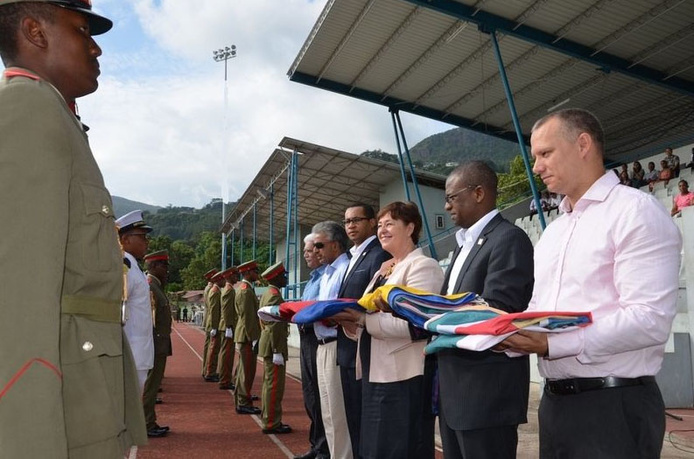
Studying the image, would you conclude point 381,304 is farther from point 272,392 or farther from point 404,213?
point 272,392

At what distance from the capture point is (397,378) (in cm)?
355

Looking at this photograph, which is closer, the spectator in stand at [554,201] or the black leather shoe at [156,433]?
the black leather shoe at [156,433]

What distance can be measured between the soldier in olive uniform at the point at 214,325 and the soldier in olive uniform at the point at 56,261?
1028cm

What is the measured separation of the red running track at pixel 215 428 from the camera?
20.1 ft

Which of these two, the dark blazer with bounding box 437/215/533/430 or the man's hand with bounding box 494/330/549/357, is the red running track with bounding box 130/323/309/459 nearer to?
the dark blazer with bounding box 437/215/533/430

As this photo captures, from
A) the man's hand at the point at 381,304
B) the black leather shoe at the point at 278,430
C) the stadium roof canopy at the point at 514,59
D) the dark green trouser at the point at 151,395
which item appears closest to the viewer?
the man's hand at the point at 381,304

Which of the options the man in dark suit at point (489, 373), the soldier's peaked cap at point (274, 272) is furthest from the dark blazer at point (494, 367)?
the soldier's peaked cap at point (274, 272)

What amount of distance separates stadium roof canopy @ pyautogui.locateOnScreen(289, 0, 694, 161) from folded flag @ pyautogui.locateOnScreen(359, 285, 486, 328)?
29.5 ft

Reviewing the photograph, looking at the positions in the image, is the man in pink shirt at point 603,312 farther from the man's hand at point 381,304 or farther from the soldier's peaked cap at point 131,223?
the soldier's peaked cap at point 131,223

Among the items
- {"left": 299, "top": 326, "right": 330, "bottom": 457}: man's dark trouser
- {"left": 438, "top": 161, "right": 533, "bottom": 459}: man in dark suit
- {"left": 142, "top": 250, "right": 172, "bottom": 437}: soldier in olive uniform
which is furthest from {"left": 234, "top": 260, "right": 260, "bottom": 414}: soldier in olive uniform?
{"left": 438, "top": 161, "right": 533, "bottom": 459}: man in dark suit

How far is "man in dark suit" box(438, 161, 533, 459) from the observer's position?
8.38 feet

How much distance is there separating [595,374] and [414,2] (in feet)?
32.0

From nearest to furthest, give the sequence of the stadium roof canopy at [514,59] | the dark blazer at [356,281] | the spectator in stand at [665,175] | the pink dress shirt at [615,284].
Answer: the pink dress shirt at [615,284] → the dark blazer at [356,281] → the stadium roof canopy at [514,59] → the spectator in stand at [665,175]

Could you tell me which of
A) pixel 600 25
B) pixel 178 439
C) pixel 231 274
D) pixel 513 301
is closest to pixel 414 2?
pixel 600 25
